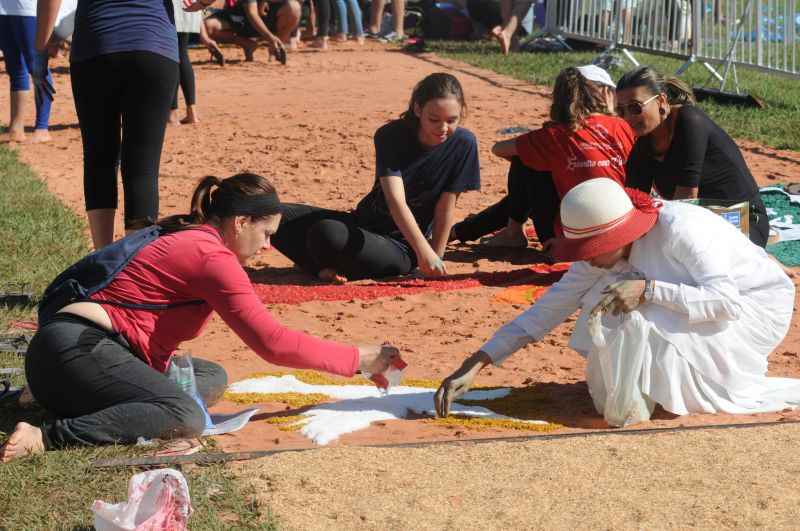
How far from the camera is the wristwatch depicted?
402 centimetres

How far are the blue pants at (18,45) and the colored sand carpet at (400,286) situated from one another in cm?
422

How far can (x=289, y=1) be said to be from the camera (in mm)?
16531

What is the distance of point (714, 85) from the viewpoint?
42.7ft

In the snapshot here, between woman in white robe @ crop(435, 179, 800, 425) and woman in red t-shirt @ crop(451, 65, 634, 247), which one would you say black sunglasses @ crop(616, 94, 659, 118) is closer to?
woman in red t-shirt @ crop(451, 65, 634, 247)

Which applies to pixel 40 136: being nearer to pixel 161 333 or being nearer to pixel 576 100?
pixel 576 100

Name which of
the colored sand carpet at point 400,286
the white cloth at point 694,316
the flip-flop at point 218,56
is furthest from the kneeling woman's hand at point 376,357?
the flip-flop at point 218,56

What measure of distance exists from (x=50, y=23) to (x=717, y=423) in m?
3.72

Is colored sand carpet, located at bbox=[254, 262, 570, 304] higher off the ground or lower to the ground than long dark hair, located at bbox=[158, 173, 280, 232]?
lower

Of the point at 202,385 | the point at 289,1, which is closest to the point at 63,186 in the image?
the point at 202,385

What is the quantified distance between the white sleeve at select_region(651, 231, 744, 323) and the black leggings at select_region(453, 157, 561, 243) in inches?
100

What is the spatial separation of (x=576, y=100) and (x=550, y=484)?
290 cm

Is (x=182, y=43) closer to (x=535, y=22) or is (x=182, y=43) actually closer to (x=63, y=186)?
(x=63, y=186)

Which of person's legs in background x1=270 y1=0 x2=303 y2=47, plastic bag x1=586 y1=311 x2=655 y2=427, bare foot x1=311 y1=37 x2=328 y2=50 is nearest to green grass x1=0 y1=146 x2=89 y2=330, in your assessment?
plastic bag x1=586 y1=311 x2=655 y2=427

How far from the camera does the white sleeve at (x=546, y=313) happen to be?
4.33 metres
